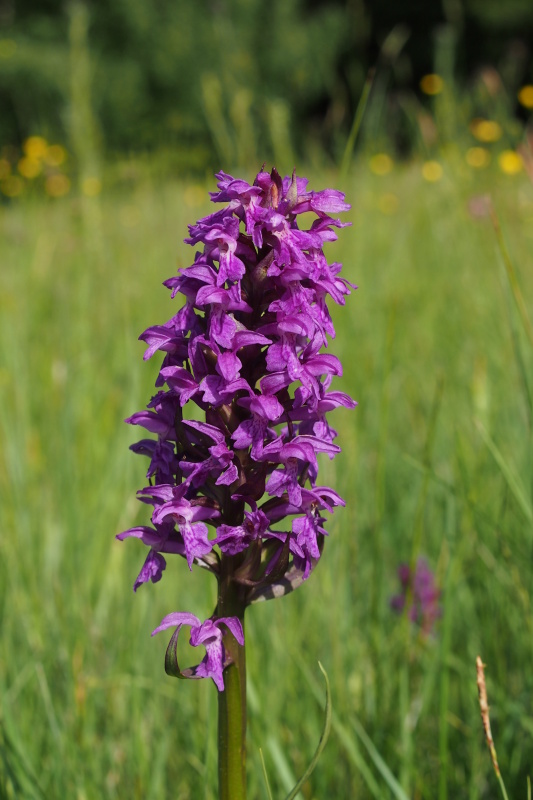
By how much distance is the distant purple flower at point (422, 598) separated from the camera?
210cm

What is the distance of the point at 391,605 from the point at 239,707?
135cm

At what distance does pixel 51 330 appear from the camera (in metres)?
4.62

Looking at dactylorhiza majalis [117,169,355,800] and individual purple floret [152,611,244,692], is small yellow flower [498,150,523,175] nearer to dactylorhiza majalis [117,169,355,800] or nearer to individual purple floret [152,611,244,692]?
dactylorhiza majalis [117,169,355,800]

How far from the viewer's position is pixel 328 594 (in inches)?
80.4

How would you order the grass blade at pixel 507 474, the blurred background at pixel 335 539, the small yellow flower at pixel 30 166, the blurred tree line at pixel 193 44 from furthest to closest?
the blurred tree line at pixel 193 44 → the small yellow flower at pixel 30 166 → the blurred background at pixel 335 539 → the grass blade at pixel 507 474

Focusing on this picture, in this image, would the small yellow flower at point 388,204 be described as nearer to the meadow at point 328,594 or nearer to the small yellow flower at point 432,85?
the small yellow flower at point 432,85

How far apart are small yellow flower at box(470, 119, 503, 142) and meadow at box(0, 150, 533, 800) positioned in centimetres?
244

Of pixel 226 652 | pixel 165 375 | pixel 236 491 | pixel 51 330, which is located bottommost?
pixel 226 652

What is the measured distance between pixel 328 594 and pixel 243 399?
1153 millimetres

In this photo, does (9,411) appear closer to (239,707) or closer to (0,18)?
(239,707)

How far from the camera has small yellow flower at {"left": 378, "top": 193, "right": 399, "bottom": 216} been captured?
6.48 m

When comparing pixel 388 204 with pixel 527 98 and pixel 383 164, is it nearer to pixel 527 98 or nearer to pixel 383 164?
pixel 527 98

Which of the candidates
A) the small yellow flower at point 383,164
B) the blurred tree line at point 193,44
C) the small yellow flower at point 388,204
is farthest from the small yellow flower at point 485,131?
the blurred tree line at point 193,44

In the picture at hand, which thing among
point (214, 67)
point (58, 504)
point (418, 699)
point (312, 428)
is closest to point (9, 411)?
point (58, 504)
